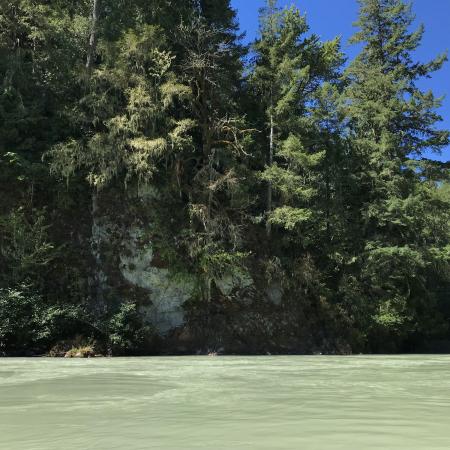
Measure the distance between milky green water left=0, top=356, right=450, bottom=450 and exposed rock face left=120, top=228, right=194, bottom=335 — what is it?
11801 mm

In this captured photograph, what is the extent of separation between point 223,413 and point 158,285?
51.9 ft

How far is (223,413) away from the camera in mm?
5090

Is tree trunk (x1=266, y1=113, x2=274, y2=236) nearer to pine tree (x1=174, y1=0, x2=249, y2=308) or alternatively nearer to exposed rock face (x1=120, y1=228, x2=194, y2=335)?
pine tree (x1=174, y1=0, x2=249, y2=308)

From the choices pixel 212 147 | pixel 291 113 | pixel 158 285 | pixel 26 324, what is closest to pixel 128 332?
pixel 158 285

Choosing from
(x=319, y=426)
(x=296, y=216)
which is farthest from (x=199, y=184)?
(x=319, y=426)

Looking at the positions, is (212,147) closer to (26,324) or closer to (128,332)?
(128,332)

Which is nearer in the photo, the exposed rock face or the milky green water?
the milky green water

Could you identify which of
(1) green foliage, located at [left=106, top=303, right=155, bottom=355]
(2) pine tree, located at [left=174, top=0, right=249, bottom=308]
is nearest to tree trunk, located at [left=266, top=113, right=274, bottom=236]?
(2) pine tree, located at [left=174, top=0, right=249, bottom=308]

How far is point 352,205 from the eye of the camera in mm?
27906

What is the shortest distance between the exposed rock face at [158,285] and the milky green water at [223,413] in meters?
11.8

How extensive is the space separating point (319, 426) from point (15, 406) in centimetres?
316

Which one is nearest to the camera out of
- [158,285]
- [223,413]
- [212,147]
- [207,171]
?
[223,413]

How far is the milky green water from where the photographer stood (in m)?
3.88

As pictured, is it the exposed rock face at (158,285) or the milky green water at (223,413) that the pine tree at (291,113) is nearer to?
the exposed rock face at (158,285)
